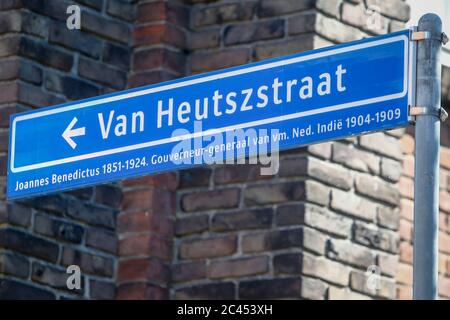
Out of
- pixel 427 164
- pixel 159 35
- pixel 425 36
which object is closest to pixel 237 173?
pixel 159 35

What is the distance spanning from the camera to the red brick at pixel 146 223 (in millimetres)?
6414

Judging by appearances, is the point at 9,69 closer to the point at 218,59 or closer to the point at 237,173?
the point at 218,59

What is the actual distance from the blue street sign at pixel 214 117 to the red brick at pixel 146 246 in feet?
4.50

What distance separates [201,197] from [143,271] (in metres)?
0.44

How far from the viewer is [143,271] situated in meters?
6.37

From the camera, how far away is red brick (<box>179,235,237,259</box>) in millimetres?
6301

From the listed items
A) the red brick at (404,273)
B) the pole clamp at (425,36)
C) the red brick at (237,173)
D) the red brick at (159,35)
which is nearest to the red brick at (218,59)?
the red brick at (159,35)

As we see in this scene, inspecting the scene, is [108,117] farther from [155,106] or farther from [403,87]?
[403,87]

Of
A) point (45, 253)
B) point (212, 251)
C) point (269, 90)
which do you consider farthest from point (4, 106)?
point (269, 90)

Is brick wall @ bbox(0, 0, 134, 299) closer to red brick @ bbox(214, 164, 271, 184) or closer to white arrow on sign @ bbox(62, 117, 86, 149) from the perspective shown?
red brick @ bbox(214, 164, 271, 184)

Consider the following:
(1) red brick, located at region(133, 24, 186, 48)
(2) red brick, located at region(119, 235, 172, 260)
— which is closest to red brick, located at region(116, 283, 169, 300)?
(2) red brick, located at region(119, 235, 172, 260)

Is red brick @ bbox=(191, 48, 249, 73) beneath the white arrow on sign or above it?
above

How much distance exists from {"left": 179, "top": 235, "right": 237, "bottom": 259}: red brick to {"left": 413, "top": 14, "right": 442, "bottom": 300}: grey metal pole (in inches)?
92.8

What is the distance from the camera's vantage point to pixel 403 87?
4176 millimetres
